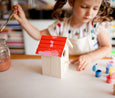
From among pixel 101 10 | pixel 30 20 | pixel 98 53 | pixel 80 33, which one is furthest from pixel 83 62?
pixel 30 20

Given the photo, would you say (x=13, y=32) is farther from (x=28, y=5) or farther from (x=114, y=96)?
(x=114, y=96)

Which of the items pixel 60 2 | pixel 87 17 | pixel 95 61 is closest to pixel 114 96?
pixel 95 61

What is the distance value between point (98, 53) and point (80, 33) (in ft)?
0.62

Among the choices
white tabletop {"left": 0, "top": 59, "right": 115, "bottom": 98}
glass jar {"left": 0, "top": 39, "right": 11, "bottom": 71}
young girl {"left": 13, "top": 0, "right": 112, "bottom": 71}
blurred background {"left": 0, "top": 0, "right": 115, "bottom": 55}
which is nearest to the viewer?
white tabletop {"left": 0, "top": 59, "right": 115, "bottom": 98}

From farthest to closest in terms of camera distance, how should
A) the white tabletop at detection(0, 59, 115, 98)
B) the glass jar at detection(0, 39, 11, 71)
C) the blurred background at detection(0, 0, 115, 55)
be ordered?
the blurred background at detection(0, 0, 115, 55), the glass jar at detection(0, 39, 11, 71), the white tabletop at detection(0, 59, 115, 98)

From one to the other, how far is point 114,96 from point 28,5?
1.72 meters

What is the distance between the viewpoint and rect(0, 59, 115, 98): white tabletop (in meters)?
0.54

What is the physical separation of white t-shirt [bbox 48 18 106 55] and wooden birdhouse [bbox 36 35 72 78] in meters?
0.29

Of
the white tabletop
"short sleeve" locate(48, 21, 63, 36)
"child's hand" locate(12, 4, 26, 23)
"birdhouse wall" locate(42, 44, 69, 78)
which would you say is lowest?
the white tabletop

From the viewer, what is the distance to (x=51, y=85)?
592 millimetres

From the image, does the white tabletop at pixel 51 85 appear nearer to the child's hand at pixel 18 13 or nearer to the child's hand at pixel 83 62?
the child's hand at pixel 83 62

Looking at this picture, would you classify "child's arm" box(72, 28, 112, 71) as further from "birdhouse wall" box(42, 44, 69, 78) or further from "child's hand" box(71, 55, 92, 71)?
"birdhouse wall" box(42, 44, 69, 78)

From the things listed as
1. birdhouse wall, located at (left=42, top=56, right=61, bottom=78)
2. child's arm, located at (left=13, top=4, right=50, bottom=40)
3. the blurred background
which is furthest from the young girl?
the blurred background

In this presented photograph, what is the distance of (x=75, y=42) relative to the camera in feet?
3.05
